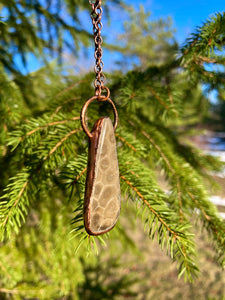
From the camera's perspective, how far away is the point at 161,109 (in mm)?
1151

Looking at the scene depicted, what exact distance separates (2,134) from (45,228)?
0.67 meters

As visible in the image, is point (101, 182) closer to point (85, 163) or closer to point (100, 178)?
point (100, 178)

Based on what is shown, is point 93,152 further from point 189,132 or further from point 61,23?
point 189,132

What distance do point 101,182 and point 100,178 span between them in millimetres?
11

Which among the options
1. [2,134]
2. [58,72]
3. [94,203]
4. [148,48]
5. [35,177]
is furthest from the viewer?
[148,48]

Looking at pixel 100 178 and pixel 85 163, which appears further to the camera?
pixel 85 163

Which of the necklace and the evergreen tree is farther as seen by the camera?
the evergreen tree

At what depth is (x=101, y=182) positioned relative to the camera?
0.59 metres

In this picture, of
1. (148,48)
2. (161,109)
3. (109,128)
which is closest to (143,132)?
(161,109)

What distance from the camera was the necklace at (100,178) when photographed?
58 cm

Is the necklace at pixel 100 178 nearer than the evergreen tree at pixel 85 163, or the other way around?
the necklace at pixel 100 178

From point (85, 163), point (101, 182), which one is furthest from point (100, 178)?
point (85, 163)

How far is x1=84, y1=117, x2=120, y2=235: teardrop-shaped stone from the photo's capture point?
22.7 inches

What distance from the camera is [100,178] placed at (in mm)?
585
